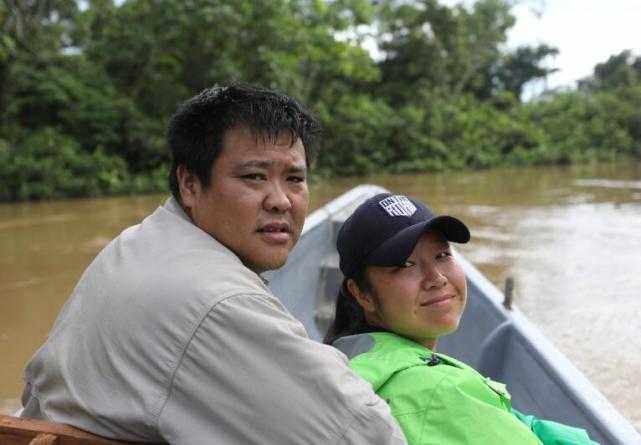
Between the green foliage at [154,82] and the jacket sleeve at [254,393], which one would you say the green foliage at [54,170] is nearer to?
the green foliage at [154,82]

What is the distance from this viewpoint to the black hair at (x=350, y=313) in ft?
4.84

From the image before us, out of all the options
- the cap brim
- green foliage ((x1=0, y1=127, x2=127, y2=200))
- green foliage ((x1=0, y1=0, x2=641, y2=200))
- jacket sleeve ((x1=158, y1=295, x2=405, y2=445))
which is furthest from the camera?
green foliage ((x1=0, y1=0, x2=641, y2=200))

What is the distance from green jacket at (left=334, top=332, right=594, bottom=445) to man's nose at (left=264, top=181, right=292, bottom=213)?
1.07ft

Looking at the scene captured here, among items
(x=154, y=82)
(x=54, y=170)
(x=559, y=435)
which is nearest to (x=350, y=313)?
(x=559, y=435)

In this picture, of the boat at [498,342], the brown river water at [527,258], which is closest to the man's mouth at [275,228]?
the boat at [498,342]

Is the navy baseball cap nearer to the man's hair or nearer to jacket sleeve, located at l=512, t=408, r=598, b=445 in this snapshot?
the man's hair

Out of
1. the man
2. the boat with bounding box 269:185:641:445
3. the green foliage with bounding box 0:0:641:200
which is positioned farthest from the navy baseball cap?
the green foliage with bounding box 0:0:641:200

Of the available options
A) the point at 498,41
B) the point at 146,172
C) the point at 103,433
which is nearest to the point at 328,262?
the point at 103,433

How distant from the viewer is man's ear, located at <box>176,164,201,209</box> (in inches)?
48.9

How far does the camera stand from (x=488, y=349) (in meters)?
2.52

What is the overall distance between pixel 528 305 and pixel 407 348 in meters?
4.14

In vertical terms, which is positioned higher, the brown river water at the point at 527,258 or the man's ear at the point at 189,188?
the man's ear at the point at 189,188

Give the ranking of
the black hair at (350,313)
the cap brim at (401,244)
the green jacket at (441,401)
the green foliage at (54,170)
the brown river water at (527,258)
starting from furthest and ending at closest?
1. the green foliage at (54,170)
2. the brown river water at (527,258)
3. the black hair at (350,313)
4. the cap brim at (401,244)
5. the green jacket at (441,401)

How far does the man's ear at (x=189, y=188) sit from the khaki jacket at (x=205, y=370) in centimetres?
24
